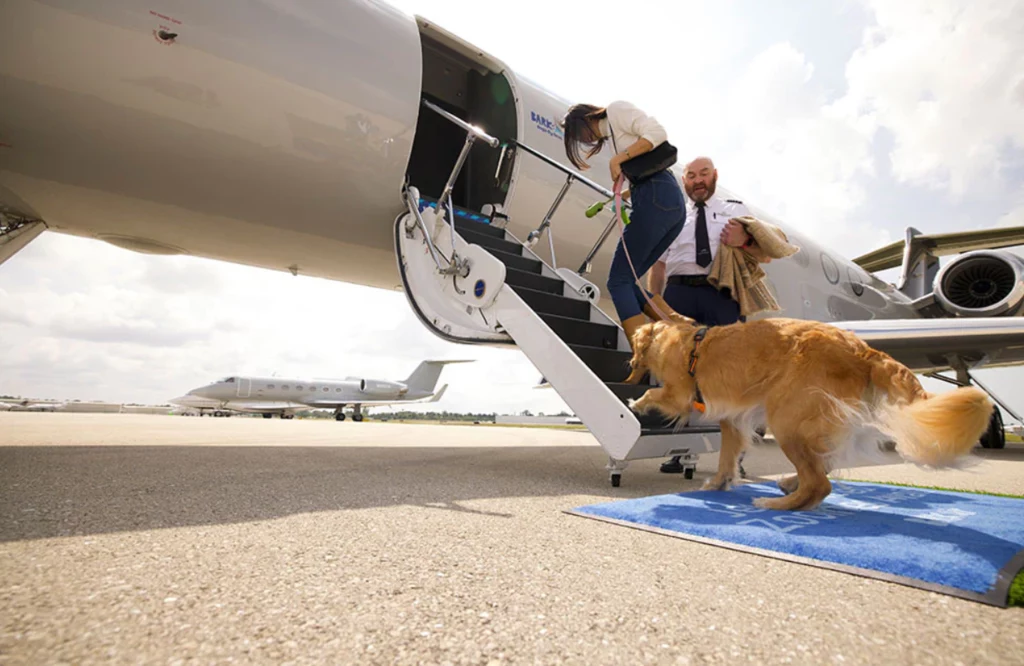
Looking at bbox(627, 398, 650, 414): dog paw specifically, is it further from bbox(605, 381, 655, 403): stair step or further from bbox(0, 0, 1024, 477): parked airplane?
bbox(605, 381, 655, 403): stair step

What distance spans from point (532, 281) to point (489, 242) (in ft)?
1.76

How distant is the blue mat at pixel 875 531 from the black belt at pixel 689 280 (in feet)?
3.55

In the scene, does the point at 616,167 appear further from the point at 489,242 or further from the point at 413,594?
the point at 413,594

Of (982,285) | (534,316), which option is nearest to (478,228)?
(534,316)

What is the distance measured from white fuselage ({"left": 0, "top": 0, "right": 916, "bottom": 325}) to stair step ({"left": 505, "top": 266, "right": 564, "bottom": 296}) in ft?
3.60

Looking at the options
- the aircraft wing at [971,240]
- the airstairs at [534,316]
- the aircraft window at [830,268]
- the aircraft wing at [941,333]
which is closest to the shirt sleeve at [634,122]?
the airstairs at [534,316]

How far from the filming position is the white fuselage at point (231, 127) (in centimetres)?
269

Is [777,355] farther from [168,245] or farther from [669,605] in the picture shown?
[168,245]

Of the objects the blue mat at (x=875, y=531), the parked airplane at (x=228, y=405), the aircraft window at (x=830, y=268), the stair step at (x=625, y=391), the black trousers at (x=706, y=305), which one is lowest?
the parked airplane at (x=228, y=405)

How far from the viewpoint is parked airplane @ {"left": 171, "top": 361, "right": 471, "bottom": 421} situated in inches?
992

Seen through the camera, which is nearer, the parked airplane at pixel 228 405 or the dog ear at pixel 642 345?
the dog ear at pixel 642 345

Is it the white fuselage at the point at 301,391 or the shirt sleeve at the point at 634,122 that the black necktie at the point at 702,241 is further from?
the white fuselage at the point at 301,391

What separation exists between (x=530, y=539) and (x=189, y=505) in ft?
3.98

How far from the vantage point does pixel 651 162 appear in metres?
2.61
